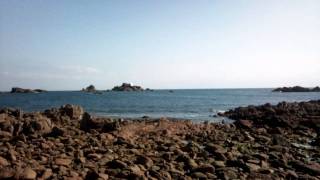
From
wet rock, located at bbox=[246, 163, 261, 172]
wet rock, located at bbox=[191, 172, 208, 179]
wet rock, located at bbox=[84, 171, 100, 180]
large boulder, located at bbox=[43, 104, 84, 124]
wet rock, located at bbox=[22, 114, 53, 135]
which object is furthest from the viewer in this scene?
large boulder, located at bbox=[43, 104, 84, 124]

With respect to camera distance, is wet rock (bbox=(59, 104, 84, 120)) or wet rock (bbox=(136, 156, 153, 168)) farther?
wet rock (bbox=(59, 104, 84, 120))

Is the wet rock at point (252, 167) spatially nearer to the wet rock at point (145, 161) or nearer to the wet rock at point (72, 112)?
the wet rock at point (145, 161)

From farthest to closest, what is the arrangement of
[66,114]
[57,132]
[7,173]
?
[66,114] → [57,132] → [7,173]

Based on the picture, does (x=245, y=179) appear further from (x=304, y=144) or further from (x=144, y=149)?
(x=304, y=144)

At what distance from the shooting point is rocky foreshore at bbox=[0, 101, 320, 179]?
15.0 metres

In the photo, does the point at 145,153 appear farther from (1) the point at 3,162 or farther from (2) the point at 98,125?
(2) the point at 98,125

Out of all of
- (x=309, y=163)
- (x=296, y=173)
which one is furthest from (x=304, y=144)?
(x=296, y=173)

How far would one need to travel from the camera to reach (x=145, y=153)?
61.9 feet

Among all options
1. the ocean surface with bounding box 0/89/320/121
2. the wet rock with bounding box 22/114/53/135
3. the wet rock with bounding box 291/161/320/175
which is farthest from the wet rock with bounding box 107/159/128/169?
the ocean surface with bounding box 0/89/320/121

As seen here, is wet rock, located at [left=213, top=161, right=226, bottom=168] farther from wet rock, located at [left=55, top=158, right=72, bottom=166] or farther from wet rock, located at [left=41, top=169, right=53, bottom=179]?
wet rock, located at [left=41, top=169, right=53, bottom=179]

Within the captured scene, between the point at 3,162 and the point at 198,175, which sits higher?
the point at 3,162

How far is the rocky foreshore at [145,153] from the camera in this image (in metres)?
15.0

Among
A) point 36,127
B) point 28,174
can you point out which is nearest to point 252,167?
point 28,174

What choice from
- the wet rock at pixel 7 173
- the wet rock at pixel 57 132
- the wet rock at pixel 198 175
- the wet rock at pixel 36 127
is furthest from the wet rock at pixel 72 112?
the wet rock at pixel 198 175
